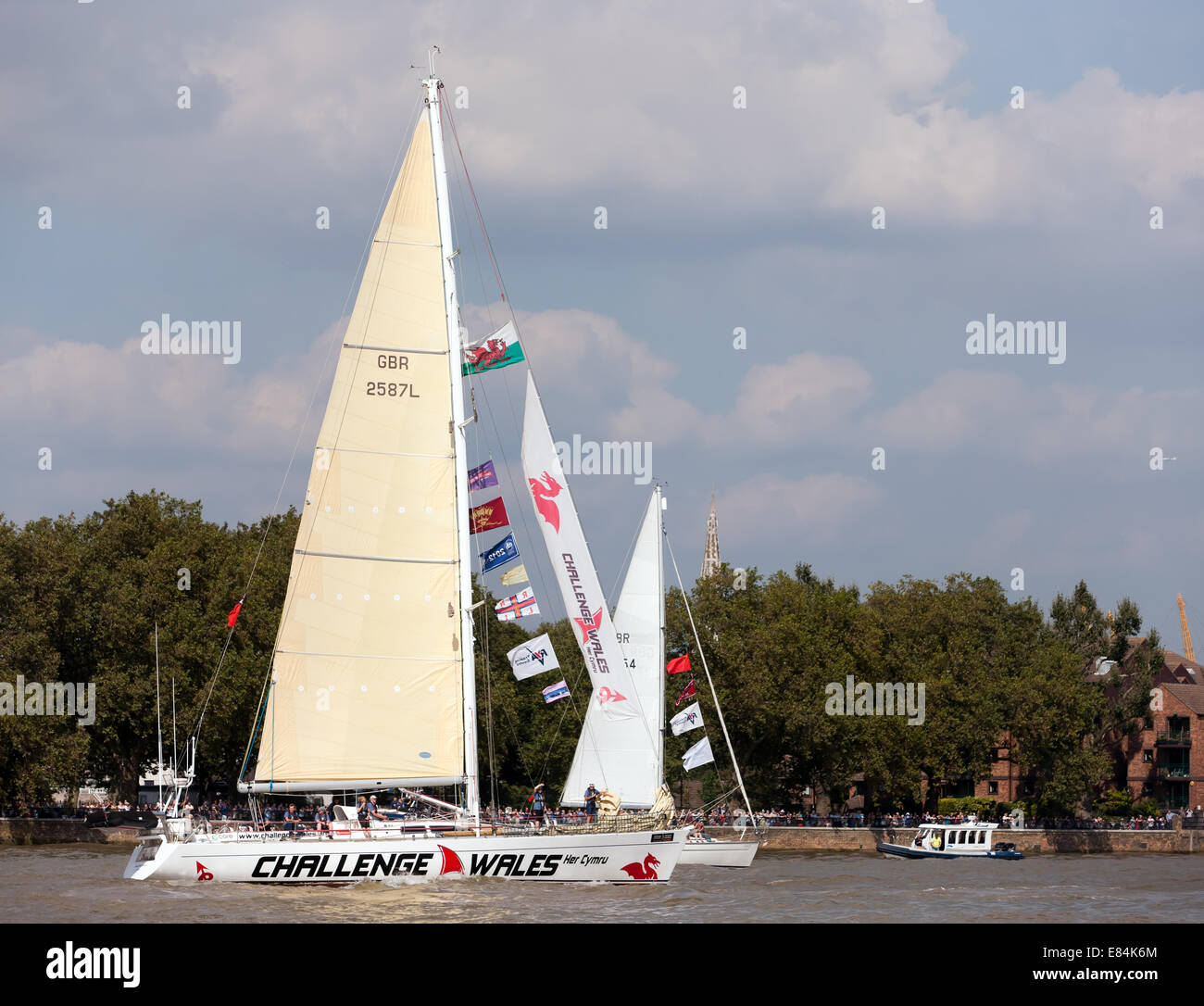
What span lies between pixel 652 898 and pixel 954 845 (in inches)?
1595

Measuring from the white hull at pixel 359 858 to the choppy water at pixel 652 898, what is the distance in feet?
0.93

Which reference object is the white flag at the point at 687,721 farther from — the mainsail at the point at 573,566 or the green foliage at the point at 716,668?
the mainsail at the point at 573,566

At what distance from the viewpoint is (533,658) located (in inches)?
1437

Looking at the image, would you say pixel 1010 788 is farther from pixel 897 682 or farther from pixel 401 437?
pixel 401 437

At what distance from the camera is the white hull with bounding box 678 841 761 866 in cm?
5600

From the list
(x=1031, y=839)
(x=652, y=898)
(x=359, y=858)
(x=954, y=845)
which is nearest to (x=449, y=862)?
(x=359, y=858)

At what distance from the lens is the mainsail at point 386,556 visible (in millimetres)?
36312

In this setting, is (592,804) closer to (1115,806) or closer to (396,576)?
(396,576)

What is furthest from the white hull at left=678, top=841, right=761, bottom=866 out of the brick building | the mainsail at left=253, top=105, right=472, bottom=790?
the brick building

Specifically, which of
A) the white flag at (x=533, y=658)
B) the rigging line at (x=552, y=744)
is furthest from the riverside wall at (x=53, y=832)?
the white flag at (x=533, y=658)

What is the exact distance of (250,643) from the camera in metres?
74.2

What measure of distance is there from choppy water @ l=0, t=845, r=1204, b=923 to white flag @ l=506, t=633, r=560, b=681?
508 cm

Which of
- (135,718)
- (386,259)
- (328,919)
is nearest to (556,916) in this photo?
(328,919)
